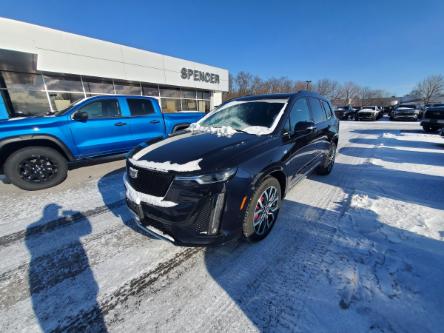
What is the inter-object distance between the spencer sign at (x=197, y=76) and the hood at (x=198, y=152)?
15.9 m

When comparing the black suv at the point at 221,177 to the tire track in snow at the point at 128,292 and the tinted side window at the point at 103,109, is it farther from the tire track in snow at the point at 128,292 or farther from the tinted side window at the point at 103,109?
the tinted side window at the point at 103,109

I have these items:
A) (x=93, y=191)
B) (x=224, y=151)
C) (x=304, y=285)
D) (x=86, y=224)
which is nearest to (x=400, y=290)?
(x=304, y=285)

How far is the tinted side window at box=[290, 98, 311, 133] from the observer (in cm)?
310

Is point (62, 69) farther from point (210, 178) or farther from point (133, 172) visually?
point (210, 178)

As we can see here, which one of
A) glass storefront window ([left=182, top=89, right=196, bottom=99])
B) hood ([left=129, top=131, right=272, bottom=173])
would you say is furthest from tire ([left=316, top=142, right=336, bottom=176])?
glass storefront window ([left=182, top=89, right=196, bottom=99])

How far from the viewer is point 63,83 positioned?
1145 cm

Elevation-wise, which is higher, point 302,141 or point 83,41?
point 83,41

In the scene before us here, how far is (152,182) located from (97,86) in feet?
44.8

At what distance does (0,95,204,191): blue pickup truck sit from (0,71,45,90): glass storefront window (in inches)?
353

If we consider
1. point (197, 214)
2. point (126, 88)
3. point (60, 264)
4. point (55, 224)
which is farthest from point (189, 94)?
point (197, 214)

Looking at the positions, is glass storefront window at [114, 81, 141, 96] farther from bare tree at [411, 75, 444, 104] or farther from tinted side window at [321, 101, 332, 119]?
bare tree at [411, 75, 444, 104]

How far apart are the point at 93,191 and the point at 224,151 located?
3310 mm

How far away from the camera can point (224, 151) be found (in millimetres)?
2178

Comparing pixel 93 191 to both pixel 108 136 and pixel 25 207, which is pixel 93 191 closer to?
pixel 25 207
